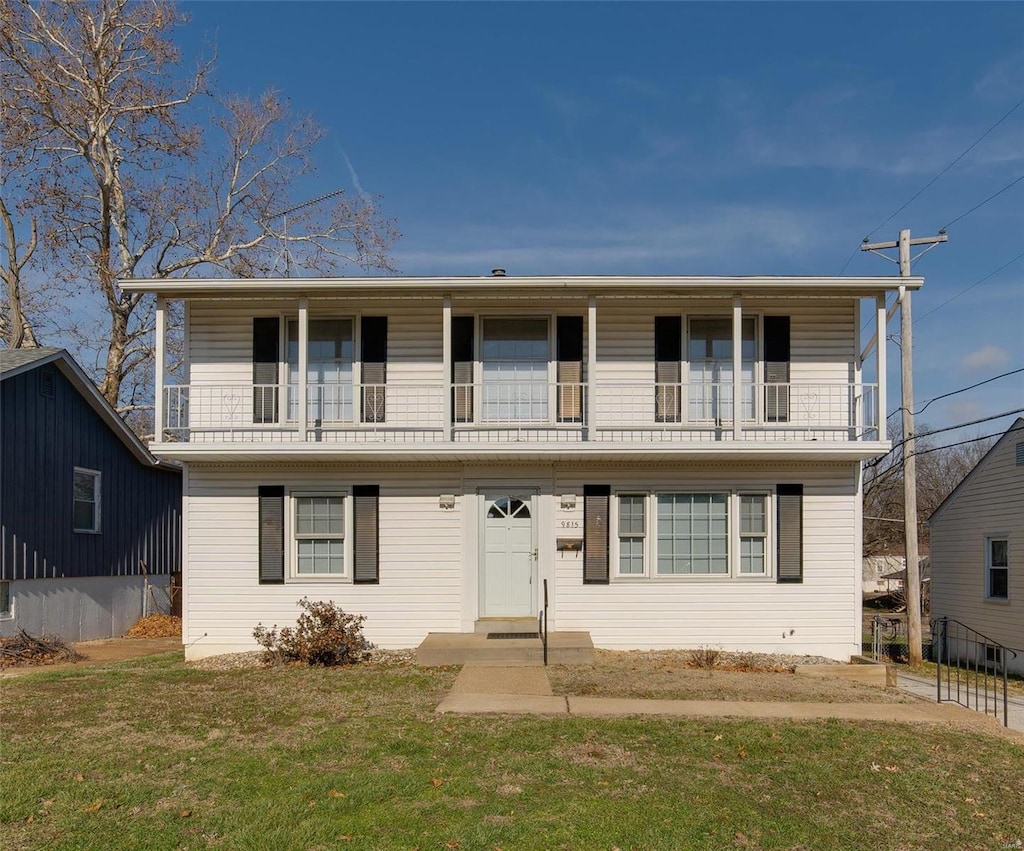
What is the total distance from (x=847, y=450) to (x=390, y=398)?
7059mm

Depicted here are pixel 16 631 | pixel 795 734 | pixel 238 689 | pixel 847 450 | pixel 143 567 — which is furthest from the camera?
pixel 143 567

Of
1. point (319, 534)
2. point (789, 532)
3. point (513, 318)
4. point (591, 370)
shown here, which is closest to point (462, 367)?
point (513, 318)

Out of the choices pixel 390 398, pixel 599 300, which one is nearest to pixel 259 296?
pixel 390 398

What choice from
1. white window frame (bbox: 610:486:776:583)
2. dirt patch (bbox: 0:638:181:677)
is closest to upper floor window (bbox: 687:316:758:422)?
white window frame (bbox: 610:486:776:583)

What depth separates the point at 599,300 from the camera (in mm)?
13359

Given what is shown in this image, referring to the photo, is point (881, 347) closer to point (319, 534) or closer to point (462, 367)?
point (462, 367)

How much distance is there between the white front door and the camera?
43.5ft

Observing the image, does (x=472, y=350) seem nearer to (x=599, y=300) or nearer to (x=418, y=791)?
(x=599, y=300)

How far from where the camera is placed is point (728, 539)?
13.3 meters

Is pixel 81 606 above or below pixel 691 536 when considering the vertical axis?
below

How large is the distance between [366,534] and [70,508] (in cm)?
751

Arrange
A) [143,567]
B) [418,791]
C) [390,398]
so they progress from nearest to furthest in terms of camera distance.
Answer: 1. [418,791]
2. [390,398]
3. [143,567]

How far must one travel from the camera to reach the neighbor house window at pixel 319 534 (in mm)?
13297

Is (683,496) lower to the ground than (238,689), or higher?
higher
